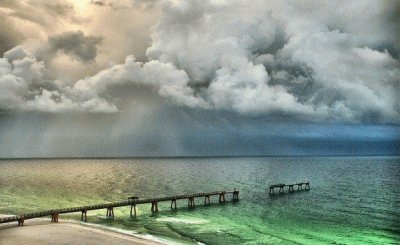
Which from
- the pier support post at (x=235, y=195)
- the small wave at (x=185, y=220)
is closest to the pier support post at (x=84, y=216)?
the small wave at (x=185, y=220)

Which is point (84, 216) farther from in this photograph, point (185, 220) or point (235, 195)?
point (235, 195)

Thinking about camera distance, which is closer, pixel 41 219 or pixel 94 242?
pixel 94 242

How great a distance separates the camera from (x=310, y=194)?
2670 inches

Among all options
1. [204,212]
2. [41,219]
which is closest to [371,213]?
[204,212]

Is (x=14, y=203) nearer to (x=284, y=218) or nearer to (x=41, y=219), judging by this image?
(x=41, y=219)

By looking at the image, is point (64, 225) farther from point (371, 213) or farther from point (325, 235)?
point (371, 213)

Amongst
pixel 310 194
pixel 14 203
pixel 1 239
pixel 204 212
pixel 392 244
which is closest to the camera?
pixel 1 239

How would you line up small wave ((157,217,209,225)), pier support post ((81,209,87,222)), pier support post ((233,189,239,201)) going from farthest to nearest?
pier support post ((233,189,239,201))
small wave ((157,217,209,225))
pier support post ((81,209,87,222))

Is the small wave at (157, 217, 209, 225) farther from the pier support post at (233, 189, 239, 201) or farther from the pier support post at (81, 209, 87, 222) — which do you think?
the pier support post at (233, 189, 239, 201)

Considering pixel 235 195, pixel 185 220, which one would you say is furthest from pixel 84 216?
pixel 235 195

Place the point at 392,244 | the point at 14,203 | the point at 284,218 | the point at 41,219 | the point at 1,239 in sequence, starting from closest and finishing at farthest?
1. the point at 1,239
2. the point at 392,244
3. the point at 41,219
4. the point at 284,218
5. the point at 14,203

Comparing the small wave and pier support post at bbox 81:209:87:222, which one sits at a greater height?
pier support post at bbox 81:209:87:222

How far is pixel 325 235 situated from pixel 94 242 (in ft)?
63.8

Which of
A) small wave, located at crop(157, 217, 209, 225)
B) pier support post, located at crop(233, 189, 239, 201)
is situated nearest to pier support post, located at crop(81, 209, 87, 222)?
small wave, located at crop(157, 217, 209, 225)
